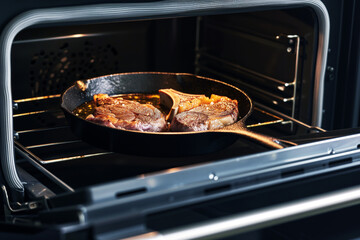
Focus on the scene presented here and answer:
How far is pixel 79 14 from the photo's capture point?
1.06 meters

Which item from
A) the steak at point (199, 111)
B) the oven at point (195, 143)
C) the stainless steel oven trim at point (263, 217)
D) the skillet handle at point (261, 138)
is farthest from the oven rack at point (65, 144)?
the stainless steel oven trim at point (263, 217)

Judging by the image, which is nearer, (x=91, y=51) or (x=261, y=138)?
(x=261, y=138)

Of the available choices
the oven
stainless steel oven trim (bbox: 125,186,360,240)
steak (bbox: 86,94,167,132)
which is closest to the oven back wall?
the oven

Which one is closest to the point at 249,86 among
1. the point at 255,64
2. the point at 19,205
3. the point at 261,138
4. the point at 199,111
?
the point at 255,64

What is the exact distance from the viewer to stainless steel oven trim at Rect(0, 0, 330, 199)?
101 cm

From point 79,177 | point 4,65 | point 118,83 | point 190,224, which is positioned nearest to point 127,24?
point 118,83

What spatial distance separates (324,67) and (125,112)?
47 cm

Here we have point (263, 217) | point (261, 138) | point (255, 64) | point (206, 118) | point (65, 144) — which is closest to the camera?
point (263, 217)

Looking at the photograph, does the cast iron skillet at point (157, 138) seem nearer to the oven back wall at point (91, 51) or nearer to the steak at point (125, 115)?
the steak at point (125, 115)

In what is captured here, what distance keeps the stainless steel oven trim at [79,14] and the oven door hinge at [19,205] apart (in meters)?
0.02

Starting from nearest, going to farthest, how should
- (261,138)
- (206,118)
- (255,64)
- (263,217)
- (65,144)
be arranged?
(263,217), (261,138), (206,118), (65,144), (255,64)

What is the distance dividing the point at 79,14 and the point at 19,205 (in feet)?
1.17

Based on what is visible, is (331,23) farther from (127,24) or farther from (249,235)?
(249,235)

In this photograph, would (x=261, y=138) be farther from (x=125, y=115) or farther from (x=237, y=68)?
(x=237, y=68)
